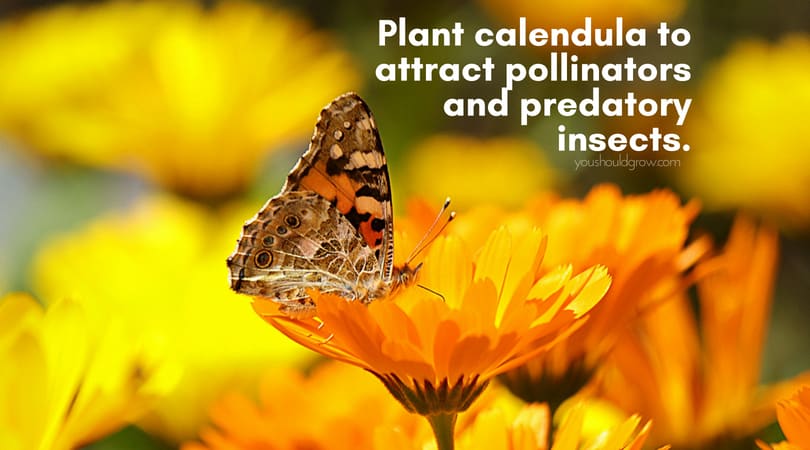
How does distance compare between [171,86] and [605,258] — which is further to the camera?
[171,86]

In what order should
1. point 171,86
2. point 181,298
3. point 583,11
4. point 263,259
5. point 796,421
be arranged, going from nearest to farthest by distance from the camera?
point 796,421
point 263,259
point 181,298
point 171,86
point 583,11

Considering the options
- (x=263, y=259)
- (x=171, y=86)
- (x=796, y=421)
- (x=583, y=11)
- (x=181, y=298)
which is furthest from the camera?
(x=583, y=11)

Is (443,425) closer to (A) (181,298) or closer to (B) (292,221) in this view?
(B) (292,221)

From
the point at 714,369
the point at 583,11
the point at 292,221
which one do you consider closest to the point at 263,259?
the point at 292,221

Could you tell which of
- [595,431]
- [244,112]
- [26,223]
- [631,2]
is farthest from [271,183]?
[595,431]

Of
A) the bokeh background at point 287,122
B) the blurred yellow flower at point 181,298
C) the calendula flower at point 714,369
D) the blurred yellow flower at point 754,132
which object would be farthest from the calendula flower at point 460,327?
the blurred yellow flower at point 754,132

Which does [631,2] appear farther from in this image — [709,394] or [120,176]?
[709,394]
